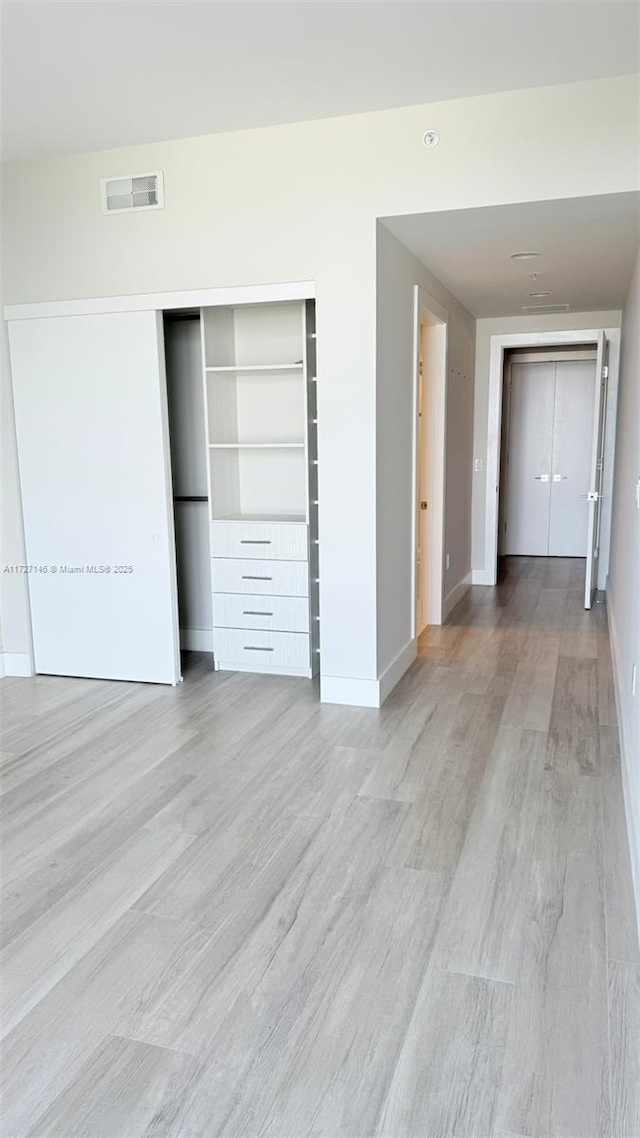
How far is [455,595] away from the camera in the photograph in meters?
6.30

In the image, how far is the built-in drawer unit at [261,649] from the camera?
4.33 metres

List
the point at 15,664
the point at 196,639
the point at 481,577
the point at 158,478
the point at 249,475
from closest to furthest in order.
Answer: the point at 158,478, the point at 15,664, the point at 249,475, the point at 196,639, the point at 481,577

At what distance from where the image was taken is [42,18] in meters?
2.54

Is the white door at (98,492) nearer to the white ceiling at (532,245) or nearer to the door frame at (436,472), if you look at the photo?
the white ceiling at (532,245)

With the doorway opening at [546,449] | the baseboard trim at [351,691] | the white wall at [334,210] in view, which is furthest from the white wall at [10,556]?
the doorway opening at [546,449]

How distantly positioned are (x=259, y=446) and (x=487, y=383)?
350 centimetres

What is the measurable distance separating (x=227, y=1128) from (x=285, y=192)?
141 inches

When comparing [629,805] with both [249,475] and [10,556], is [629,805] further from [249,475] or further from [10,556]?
[10,556]

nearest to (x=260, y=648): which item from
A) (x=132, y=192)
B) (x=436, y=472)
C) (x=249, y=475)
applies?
(x=249, y=475)

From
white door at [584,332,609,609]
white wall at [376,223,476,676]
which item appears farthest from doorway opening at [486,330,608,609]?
white wall at [376,223,476,676]

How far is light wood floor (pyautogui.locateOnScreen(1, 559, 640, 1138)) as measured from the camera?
5.36 ft

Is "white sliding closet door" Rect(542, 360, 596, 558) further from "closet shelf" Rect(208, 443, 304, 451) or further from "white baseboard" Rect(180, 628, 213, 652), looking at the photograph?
"white baseboard" Rect(180, 628, 213, 652)

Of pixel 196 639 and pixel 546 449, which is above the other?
pixel 546 449

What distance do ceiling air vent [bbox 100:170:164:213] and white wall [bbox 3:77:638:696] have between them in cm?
5
